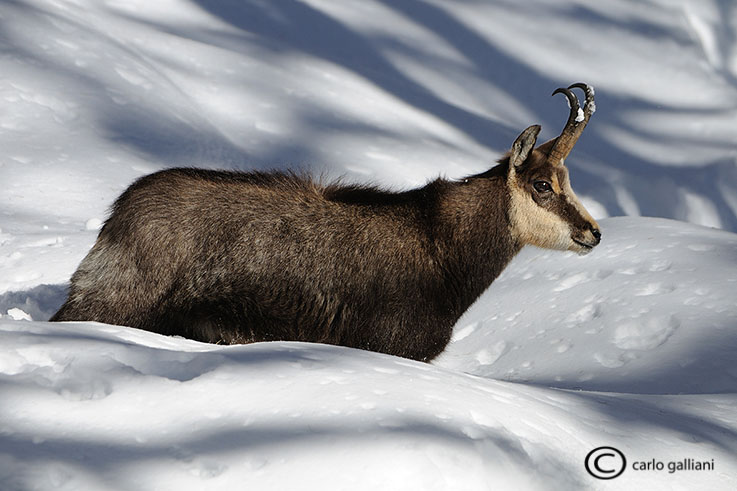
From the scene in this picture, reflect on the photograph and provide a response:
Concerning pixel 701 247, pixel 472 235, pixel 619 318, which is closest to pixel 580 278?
pixel 619 318

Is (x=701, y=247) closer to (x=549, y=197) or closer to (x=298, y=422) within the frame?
(x=549, y=197)

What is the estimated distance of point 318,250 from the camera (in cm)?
414

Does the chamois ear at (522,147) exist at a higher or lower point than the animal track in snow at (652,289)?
higher

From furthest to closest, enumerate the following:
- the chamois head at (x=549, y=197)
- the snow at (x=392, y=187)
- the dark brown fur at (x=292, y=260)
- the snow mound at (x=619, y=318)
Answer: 1. the chamois head at (x=549, y=197)
2. the snow mound at (x=619, y=318)
3. the dark brown fur at (x=292, y=260)
4. the snow at (x=392, y=187)

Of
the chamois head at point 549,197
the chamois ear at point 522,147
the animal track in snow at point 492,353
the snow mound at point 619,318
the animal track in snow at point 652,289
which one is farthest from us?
the animal track in snow at point 652,289

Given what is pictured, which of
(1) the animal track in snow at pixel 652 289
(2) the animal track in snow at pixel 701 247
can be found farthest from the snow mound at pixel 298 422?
(2) the animal track in snow at pixel 701 247

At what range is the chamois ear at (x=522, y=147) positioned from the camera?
438cm

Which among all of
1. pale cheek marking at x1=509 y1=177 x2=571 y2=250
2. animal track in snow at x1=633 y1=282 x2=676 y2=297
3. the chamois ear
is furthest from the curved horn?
animal track in snow at x1=633 y1=282 x2=676 y2=297

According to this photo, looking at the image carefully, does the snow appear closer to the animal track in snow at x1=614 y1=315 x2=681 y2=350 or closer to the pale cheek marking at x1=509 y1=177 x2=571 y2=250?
the animal track in snow at x1=614 y1=315 x2=681 y2=350

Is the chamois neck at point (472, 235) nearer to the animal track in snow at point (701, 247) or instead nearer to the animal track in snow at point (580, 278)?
the animal track in snow at point (580, 278)

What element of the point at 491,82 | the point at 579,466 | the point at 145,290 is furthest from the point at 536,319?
the point at 491,82

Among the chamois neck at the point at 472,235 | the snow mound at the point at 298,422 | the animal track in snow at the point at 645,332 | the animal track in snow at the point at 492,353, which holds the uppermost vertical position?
the chamois neck at the point at 472,235

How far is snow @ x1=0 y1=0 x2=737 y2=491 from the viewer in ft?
7.39

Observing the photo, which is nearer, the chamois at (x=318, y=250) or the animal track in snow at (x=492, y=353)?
the chamois at (x=318, y=250)
